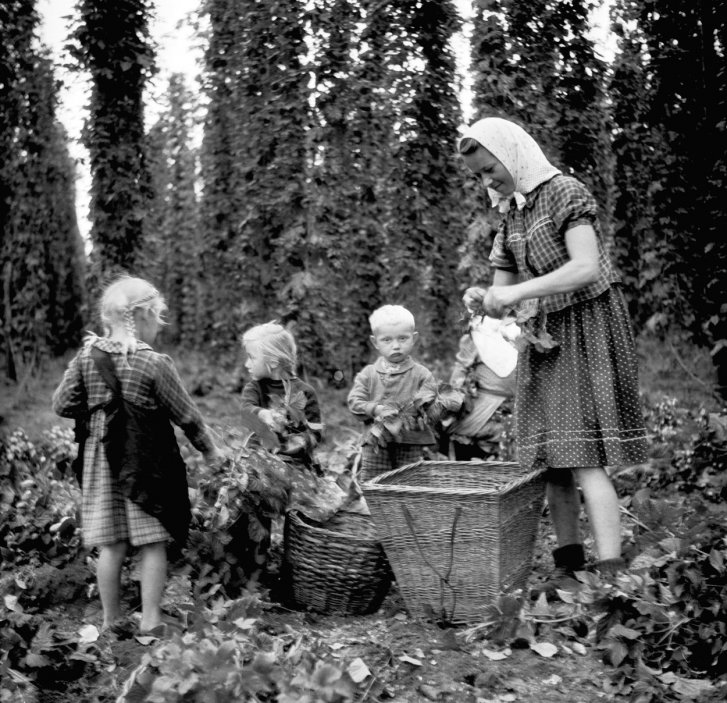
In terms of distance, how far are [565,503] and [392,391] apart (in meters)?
1.20

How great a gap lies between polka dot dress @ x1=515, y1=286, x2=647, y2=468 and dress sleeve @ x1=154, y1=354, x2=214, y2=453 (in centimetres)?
127

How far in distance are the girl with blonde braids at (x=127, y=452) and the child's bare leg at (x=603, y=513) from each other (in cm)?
143

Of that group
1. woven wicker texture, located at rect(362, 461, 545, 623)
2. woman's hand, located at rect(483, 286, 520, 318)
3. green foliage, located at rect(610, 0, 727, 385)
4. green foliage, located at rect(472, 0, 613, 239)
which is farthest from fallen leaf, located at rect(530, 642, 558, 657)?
green foliage, located at rect(472, 0, 613, 239)

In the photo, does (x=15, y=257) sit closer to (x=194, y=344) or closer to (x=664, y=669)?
(x=194, y=344)

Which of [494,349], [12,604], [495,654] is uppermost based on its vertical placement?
[494,349]

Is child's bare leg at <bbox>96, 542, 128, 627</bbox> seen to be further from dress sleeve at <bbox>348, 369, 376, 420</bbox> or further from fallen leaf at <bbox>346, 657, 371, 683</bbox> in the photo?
dress sleeve at <bbox>348, 369, 376, 420</bbox>

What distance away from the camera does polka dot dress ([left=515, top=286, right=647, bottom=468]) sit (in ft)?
8.96

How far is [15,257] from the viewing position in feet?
32.0

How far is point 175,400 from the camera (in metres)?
2.86

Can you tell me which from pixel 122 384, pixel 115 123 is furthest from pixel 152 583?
pixel 115 123

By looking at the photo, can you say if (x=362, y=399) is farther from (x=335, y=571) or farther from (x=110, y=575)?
(x=110, y=575)

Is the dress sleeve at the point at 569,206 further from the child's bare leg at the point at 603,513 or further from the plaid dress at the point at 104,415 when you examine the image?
the plaid dress at the point at 104,415

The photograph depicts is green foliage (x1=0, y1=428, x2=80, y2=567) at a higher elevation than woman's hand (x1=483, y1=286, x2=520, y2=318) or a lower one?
lower

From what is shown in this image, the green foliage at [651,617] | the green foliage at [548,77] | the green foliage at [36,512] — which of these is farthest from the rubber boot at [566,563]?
the green foliage at [548,77]
